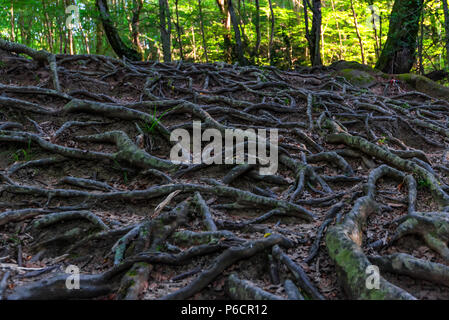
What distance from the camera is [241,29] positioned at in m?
16.1

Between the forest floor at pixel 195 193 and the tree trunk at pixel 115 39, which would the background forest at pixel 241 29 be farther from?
the forest floor at pixel 195 193

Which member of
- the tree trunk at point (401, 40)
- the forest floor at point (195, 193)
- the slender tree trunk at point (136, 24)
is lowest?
the forest floor at point (195, 193)

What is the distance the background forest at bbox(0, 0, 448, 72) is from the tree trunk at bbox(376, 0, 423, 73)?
0.75 meters

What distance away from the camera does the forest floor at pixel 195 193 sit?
2547 millimetres

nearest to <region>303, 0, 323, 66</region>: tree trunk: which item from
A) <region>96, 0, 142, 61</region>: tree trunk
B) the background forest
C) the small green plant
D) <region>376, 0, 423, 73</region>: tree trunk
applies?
the background forest

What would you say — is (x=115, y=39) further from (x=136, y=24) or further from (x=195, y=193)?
(x=195, y=193)

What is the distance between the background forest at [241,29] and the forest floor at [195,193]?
234 inches

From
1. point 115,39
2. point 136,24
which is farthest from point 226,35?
point 115,39

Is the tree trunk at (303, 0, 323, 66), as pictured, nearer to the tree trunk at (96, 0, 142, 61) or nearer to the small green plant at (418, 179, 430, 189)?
the tree trunk at (96, 0, 142, 61)

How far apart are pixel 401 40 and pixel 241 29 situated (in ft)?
26.2

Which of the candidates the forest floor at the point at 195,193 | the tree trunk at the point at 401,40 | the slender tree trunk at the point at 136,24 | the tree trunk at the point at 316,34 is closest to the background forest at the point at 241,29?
the slender tree trunk at the point at 136,24

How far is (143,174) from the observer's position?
4.29m
